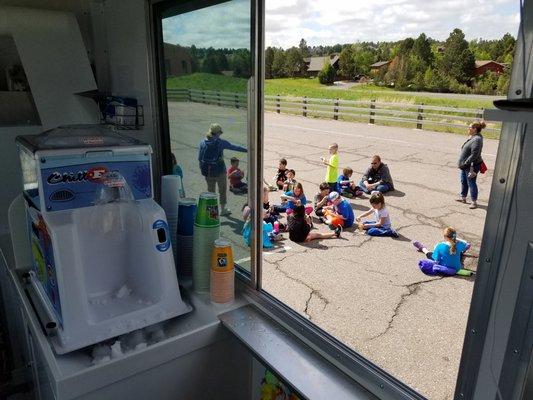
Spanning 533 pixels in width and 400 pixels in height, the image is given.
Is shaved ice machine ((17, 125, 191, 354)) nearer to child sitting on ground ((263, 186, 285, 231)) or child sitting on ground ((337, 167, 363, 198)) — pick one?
child sitting on ground ((263, 186, 285, 231))

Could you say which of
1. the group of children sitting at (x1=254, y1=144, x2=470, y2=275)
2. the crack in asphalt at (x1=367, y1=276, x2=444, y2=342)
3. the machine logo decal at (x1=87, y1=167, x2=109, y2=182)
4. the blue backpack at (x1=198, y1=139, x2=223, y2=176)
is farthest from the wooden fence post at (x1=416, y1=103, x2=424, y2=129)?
the machine logo decal at (x1=87, y1=167, x2=109, y2=182)

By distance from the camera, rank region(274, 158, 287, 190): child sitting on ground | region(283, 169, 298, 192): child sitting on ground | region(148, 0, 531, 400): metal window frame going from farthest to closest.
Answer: region(274, 158, 287, 190): child sitting on ground
region(283, 169, 298, 192): child sitting on ground
region(148, 0, 531, 400): metal window frame

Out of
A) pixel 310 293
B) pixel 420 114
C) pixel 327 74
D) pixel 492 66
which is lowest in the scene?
pixel 310 293

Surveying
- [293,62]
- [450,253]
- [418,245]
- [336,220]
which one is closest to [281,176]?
[336,220]

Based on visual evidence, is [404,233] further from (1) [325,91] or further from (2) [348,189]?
(1) [325,91]

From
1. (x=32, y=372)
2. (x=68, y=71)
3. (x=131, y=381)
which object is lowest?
(x=32, y=372)

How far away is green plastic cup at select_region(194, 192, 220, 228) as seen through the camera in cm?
162

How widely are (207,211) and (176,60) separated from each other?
859mm

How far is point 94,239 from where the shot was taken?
140 centimetres

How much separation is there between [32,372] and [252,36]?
1.68 meters

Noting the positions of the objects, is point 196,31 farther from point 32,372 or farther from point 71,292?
point 32,372

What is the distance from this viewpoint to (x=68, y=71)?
2.32m

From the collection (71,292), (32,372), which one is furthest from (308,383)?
(32,372)

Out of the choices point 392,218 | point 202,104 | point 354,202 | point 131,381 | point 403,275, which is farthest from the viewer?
point 354,202
